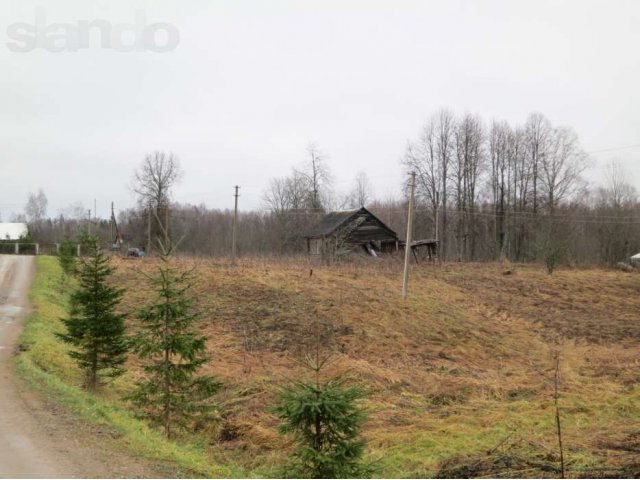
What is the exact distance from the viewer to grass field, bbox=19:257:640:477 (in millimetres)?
8188

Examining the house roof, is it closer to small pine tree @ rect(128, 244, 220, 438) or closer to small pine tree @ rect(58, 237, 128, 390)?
small pine tree @ rect(58, 237, 128, 390)

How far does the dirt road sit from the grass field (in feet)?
1.82

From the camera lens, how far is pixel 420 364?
15.7m

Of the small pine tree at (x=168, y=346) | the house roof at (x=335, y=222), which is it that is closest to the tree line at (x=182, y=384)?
the small pine tree at (x=168, y=346)

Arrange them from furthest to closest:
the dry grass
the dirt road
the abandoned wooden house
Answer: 1. the abandoned wooden house
2. the dry grass
3. the dirt road

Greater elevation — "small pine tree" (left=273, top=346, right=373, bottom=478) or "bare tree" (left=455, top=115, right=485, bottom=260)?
"bare tree" (left=455, top=115, right=485, bottom=260)

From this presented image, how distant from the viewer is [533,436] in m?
8.75

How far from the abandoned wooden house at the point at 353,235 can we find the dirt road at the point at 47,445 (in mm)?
32631

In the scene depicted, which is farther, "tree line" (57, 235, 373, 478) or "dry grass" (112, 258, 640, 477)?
"dry grass" (112, 258, 640, 477)

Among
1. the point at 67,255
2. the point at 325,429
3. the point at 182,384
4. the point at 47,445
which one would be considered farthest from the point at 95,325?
the point at 67,255

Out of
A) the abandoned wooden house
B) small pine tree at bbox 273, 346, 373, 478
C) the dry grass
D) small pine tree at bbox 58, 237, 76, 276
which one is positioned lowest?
the dry grass

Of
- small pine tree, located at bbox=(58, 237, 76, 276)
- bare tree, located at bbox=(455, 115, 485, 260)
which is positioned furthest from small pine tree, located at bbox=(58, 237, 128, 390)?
bare tree, located at bbox=(455, 115, 485, 260)

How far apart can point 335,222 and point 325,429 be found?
39.2 m

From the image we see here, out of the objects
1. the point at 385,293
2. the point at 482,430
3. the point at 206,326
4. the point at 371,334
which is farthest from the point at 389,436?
the point at 385,293
